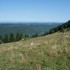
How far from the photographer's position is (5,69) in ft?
35.2

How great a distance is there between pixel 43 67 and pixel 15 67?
63.8 inches

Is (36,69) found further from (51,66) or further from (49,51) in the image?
(49,51)

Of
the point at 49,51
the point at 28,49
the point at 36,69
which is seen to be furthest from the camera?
the point at 28,49

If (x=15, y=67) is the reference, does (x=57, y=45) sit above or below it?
above

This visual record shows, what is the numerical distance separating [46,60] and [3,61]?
2658 mm

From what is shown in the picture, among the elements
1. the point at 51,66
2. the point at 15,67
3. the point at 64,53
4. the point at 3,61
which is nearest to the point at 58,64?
the point at 51,66

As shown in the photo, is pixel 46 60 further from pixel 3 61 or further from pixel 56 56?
pixel 3 61

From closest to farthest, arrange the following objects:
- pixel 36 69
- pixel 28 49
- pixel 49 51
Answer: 1. pixel 36 69
2. pixel 49 51
3. pixel 28 49

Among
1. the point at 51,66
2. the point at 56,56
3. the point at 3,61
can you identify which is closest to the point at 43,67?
the point at 51,66

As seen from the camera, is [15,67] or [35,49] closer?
[15,67]

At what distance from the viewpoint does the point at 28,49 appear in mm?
13469

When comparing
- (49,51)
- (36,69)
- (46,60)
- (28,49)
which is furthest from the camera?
(28,49)

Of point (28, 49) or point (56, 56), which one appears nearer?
point (56, 56)

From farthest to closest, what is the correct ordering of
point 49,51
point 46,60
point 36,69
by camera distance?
point 49,51 < point 46,60 < point 36,69
